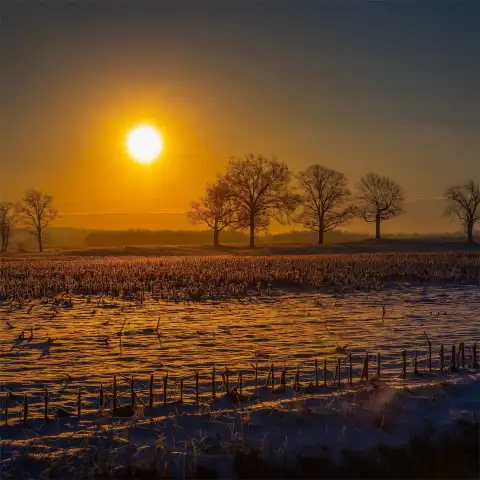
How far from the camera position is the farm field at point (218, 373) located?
574 centimetres

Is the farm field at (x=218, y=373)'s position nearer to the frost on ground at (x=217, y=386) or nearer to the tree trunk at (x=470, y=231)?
the frost on ground at (x=217, y=386)

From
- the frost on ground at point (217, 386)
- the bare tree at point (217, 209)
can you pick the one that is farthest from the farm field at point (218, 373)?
the bare tree at point (217, 209)

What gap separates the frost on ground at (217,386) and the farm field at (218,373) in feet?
0.06

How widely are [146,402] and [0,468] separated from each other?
74.6 inches

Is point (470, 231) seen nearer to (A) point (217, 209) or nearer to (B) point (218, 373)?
(A) point (217, 209)

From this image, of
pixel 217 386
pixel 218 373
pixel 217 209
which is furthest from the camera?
pixel 217 209

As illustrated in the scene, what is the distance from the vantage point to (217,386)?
24.8 ft

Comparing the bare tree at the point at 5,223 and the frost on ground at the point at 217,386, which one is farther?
the bare tree at the point at 5,223

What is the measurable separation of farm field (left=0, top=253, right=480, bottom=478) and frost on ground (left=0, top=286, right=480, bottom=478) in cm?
2

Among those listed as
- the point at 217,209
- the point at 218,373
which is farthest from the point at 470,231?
the point at 218,373

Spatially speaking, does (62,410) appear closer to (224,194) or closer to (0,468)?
(0,468)

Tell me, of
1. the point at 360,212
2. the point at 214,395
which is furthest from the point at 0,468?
the point at 360,212

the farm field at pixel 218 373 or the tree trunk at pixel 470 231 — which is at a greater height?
the tree trunk at pixel 470 231

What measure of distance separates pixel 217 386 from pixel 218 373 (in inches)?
22.7
